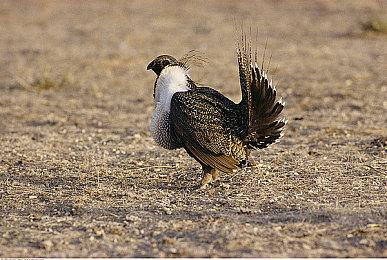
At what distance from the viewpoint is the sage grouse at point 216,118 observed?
4.91 m

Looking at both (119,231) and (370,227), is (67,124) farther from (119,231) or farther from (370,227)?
(370,227)

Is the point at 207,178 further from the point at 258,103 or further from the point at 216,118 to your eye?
the point at 258,103

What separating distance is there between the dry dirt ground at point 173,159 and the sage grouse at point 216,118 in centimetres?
43

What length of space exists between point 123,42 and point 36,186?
29.1 ft

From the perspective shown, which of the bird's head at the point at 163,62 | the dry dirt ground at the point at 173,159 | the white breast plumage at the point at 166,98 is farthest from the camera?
the bird's head at the point at 163,62

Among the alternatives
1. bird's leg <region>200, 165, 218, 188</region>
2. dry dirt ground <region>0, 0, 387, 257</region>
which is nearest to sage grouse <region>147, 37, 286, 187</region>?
bird's leg <region>200, 165, 218, 188</region>

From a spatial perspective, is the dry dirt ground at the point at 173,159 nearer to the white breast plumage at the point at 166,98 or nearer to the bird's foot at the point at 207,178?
the bird's foot at the point at 207,178

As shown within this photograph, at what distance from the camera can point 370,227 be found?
13.5 feet

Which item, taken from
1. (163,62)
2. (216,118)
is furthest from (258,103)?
(163,62)

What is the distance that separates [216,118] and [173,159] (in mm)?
1409

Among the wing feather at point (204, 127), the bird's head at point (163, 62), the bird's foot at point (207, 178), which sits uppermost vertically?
the bird's head at point (163, 62)

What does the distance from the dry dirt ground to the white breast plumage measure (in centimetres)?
54

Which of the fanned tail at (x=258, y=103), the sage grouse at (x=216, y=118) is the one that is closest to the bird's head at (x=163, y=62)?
the sage grouse at (x=216, y=118)

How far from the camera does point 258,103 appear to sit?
4.91 metres
